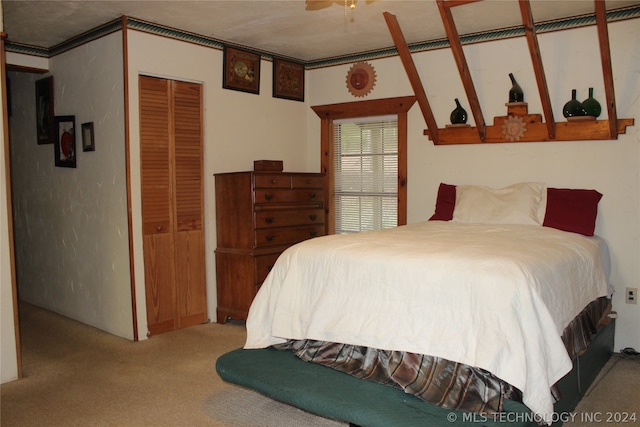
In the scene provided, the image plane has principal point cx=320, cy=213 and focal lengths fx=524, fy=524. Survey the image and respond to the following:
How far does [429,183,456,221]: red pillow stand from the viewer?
396cm

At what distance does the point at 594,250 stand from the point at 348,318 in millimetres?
1593

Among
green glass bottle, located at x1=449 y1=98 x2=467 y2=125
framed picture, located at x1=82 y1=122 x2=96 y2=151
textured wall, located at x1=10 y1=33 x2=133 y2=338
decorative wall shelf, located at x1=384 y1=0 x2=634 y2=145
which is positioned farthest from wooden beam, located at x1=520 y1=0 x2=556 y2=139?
framed picture, located at x1=82 y1=122 x2=96 y2=151

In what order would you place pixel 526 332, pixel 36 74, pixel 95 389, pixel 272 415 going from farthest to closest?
1. pixel 36 74
2. pixel 95 389
3. pixel 272 415
4. pixel 526 332

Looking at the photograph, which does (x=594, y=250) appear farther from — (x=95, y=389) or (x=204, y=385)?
(x=95, y=389)

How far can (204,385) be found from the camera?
299 cm

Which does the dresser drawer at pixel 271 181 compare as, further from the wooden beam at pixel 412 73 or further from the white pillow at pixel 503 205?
the white pillow at pixel 503 205

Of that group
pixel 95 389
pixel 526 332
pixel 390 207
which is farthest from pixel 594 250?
pixel 95 389

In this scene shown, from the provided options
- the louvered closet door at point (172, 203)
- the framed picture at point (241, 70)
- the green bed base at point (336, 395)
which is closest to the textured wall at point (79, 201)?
the louvered closet door at point (172, 203)

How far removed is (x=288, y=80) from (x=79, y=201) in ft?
6.93

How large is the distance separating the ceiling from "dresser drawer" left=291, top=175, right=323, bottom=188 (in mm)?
1120

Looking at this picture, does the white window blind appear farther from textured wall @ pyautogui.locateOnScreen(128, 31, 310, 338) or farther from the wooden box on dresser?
the wooden box on dresser

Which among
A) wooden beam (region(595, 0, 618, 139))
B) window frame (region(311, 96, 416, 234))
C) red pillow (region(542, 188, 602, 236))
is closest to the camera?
wooden beam (region(595, 0, 618, 139))

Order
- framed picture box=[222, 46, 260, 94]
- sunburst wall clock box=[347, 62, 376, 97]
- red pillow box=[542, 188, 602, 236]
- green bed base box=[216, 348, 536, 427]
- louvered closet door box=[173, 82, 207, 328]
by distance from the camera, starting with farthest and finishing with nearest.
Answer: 1. sunburst wall clock box=[347, 62, 376, 97]
2. framed picture box=[222, 46, 260, 94]
3. louvered closet door box=[173, 82, 207, 328]
4. red pillow box=[542, 188, 602, 236]
5. green bed base box=[216, 348, 536, 427]

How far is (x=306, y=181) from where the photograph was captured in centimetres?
451
